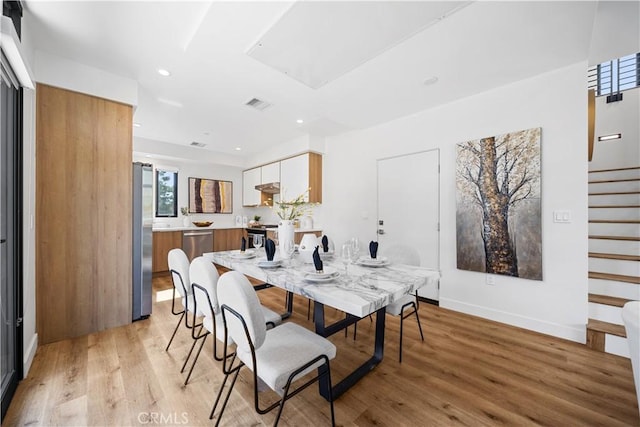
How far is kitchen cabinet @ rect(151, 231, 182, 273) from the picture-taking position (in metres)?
4.70

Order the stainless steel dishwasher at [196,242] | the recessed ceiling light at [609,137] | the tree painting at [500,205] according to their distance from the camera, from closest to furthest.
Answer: the tree painting at [500,205] → the recessed ceiling light at [609,137] → the stainless steel dishwasher at [196,242]

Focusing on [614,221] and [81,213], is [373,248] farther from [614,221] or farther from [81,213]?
[614,221]

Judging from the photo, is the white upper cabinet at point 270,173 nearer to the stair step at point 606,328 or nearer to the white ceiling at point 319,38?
the white ceiling at point 319,38

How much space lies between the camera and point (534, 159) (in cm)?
251

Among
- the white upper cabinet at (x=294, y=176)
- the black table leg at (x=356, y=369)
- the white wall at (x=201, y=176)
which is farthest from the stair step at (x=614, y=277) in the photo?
the white wall at (x=201, y=176)

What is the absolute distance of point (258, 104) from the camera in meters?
3.20

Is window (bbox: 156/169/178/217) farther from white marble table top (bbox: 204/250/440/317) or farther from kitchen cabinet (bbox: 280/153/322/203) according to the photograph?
white marble table top (bbox: 204/250/440/317)

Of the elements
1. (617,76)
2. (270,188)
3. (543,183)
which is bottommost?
(543,183)

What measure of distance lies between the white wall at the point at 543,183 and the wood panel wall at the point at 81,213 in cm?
337

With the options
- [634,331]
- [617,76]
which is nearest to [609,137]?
[617,76]

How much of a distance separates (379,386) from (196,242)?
4.60 metres

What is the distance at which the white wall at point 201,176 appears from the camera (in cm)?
529

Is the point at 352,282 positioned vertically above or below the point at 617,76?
below

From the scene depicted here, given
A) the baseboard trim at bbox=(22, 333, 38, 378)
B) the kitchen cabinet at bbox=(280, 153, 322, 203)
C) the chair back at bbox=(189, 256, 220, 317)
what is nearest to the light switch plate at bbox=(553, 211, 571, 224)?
the chair back at bbox=(189, 256, 220, 317)
